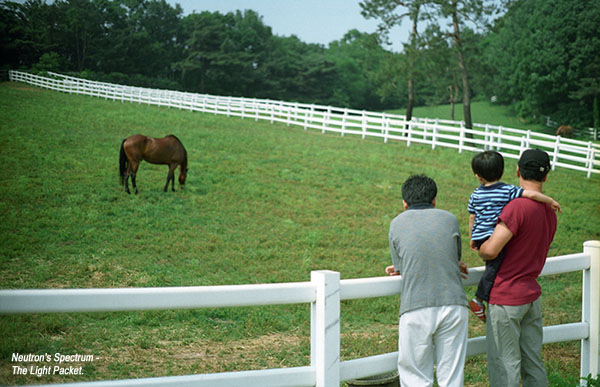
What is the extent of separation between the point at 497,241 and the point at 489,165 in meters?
0.41

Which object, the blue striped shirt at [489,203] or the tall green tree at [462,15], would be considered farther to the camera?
the tall green tree at [462,15]

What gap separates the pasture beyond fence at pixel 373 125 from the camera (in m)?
16.5

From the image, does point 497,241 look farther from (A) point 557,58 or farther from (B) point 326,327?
(A) point 557,58

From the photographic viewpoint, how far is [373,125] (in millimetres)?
24953

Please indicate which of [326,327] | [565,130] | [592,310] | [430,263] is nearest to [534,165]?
[430,263]

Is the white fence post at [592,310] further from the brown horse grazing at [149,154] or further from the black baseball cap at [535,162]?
the brown horse grazing at [149,154]

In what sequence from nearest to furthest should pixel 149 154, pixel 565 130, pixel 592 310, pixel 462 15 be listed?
pixel 592 310, pixel 149 154, pixel 462 15, pixel 565 130

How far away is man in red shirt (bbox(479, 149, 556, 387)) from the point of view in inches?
110

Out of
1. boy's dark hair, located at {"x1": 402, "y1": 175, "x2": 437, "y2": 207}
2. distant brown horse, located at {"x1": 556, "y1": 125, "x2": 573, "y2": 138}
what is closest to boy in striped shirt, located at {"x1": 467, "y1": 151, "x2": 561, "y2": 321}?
boy's dark hair, located at {"x1": 402, "y1": 175, "x2": 437, "y2": 207}

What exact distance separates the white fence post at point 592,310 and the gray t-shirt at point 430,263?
1.30 meters

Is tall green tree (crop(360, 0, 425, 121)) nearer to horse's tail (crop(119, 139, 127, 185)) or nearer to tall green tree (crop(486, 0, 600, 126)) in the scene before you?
tall green tree (crop(486, 0, 600, 126))

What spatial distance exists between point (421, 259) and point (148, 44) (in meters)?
11.9

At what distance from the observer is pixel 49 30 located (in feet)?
28.3

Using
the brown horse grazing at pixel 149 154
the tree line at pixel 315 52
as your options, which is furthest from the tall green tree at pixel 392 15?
the brown horse grazing at pixel 149 154
